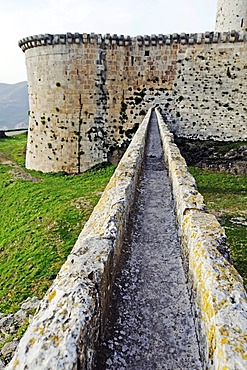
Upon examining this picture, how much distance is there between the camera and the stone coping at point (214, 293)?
5.96 ft

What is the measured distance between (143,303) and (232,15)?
19200 mm

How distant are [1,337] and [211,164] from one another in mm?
13058

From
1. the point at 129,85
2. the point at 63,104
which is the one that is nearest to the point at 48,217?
the point at 63,104

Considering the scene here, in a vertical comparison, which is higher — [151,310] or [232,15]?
[232,15]

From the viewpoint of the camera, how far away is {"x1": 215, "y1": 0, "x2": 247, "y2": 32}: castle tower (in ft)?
58.2

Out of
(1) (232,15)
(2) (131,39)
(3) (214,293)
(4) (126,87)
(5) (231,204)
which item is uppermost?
(1) (232,15)

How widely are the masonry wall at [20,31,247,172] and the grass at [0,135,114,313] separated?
89.9 inches

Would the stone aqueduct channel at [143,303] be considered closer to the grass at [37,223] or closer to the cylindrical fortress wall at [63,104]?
the grass at [37,223]

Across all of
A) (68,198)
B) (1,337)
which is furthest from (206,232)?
(68,198)

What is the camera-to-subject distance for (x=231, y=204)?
11.7 metres

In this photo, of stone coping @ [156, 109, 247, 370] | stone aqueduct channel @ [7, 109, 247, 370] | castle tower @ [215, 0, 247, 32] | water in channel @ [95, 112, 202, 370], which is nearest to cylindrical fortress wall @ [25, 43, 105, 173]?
castle tower @ [215, 0, 247, 32]

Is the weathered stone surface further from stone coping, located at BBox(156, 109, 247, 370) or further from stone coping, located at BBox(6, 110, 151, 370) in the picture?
stone coping, located at BBox(156, 109, 247, 370)

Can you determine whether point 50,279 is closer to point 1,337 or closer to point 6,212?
point 1,337

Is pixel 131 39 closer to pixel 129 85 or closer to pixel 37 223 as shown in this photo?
pixel 129 85
